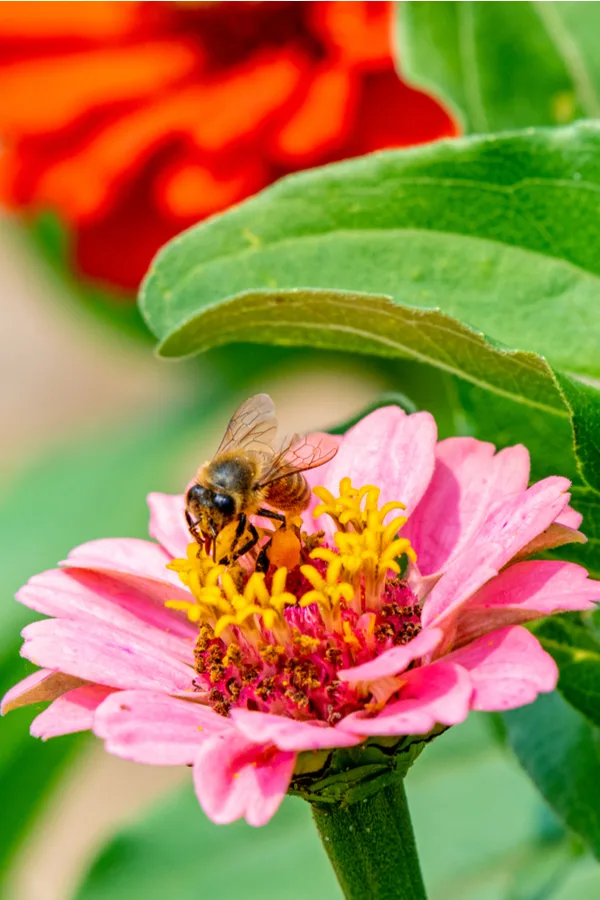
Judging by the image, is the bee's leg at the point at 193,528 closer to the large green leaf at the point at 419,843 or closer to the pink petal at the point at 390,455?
Result: the pink petal at the point at 390,455

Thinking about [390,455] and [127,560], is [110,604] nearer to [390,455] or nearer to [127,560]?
[127,560]

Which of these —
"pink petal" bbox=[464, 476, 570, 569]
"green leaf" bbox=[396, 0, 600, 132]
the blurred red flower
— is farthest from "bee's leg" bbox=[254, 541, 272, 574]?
the blurred red flower

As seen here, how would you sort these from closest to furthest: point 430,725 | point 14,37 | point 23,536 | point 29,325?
point 430,725 → point 14,37 → point 23,536 → point 29,325

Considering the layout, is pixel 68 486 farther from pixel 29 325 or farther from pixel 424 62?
pixel 29 325

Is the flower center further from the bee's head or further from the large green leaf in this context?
→ the large green leaf

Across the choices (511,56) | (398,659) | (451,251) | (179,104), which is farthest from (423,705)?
(179,104)

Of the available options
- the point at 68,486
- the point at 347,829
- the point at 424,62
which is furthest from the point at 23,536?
the point at 347,829

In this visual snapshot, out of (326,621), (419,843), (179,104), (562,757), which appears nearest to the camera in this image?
(326,621)

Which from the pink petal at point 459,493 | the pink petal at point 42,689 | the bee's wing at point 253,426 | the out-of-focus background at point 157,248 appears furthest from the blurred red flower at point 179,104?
the pink petal at point 42,689
